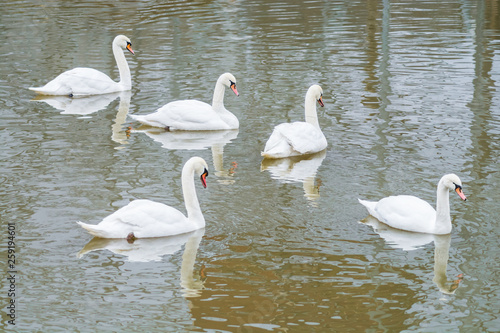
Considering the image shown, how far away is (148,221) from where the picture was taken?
28.4ft

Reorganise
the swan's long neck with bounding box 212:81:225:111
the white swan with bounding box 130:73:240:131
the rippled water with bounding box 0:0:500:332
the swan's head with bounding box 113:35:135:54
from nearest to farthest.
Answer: the rippled water with bounding box 0:0:500:332 < the white swan with bounding box 130:73:240:131 < the swan's long neck with bounding box 212:81:225:111 < the swan's head with bounding box 113:35:135:54

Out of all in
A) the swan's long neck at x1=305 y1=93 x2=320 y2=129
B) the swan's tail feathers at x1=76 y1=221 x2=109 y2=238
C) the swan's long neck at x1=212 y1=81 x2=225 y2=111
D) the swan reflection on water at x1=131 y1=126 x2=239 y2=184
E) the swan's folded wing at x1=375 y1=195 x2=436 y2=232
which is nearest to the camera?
the swan's tail feathers at x1=76 y1=221 x2=109 y2=238

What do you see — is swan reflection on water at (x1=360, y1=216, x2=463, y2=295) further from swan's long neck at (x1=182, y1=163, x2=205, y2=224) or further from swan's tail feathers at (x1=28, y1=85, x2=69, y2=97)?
swan's tail feathers at (x1=28, y1=85, x2=69, y2=97)

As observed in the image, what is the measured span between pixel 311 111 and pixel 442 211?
4141mm

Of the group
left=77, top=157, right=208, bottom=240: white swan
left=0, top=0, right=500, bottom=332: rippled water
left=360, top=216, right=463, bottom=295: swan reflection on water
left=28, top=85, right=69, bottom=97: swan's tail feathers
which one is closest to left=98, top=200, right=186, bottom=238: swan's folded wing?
left=77, top=157, right=208, bottom=240: white swan

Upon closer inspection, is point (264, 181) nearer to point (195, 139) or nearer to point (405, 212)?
Answer: point (405, 212)

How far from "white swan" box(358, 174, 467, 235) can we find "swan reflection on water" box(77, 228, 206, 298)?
1.87 m

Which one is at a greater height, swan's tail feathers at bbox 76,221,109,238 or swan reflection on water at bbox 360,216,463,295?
swan's tail feathers at bbox 76,221,109,238

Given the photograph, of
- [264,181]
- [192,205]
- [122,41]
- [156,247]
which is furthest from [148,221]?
[122,41]

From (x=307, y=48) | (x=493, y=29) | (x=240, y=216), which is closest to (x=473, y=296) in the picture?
(x=240, y=216)

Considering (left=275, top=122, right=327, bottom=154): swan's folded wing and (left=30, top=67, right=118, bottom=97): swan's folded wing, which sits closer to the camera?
(left=275, top=122, right=327, bottom=154): swan's folded wing

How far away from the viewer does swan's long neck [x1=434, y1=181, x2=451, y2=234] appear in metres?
8.56

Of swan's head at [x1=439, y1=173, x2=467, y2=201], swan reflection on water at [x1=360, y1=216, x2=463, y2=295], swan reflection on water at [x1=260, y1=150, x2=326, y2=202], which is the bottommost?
swan reflection on water at [x1=260, y1=150, x2=326, y2=202]

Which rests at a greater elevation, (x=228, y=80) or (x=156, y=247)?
(x=228, y=80)
